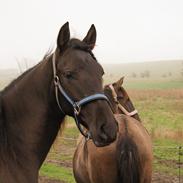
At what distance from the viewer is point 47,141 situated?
3.09 meters

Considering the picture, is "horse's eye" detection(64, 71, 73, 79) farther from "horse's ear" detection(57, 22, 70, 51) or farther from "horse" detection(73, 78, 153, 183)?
"horse" detection(73, 78, 153, 183)

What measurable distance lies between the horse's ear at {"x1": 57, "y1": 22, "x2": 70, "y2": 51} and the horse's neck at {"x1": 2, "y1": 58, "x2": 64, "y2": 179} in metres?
0.19

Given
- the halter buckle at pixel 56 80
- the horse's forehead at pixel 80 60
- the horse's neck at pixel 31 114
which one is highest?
the horse's forehead at pixel 80 60

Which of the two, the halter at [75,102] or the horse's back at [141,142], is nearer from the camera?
the halter at [75,102]

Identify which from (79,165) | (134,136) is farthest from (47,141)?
(79,165)

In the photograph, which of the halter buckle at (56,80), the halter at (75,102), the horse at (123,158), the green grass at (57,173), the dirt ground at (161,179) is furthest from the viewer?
the green grass at (57,173)

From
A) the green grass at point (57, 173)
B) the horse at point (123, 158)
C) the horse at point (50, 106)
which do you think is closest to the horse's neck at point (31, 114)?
the horse at point (50, 106)

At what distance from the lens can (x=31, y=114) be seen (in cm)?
301

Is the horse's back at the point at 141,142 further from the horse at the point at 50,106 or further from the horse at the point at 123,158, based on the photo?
the horse at the point at 50,106

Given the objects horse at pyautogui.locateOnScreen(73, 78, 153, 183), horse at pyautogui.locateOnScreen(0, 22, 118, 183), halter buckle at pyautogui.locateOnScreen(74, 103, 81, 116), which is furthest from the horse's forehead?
horse at pyautogui.locateOnScreen(73, 78, 153, 183)

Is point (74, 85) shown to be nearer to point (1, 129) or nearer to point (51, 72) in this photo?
point (51, 72)

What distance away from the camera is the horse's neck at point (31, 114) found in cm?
297

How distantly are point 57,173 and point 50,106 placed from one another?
6.54m

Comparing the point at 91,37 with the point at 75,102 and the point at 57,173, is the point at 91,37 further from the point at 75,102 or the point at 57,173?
the point at 57,173
